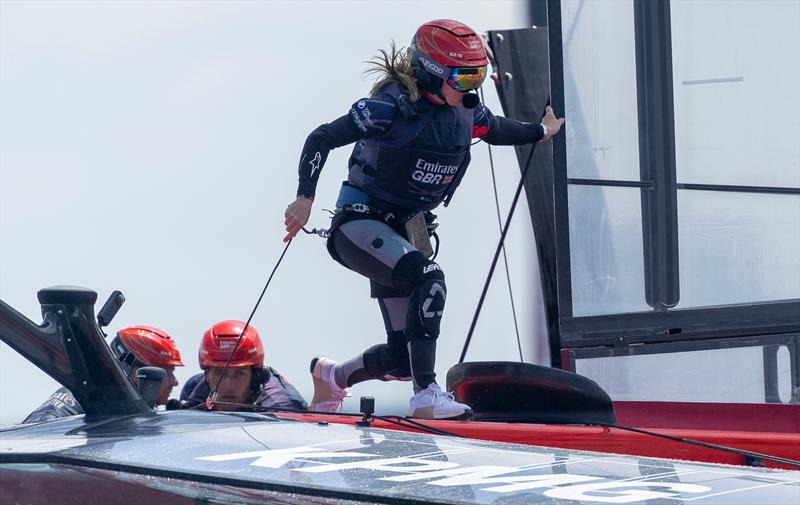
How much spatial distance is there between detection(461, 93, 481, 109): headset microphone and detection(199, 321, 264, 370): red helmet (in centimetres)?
237

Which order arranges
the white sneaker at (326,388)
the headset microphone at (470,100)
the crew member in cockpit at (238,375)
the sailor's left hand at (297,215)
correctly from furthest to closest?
the crew member in cockpit at (238,375) < the white sneaker at (326,388) < the headset microphone at (470,100) < the sailor's left hand at (297,215)

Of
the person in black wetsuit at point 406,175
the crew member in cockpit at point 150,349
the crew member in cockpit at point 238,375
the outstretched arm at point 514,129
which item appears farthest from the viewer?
the crew member in cockpit at point 150,349

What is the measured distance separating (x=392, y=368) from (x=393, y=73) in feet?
3.59

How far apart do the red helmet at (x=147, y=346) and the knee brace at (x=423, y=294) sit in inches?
104

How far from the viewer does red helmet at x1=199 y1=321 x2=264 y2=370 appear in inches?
269

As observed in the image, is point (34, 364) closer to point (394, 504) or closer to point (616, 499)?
point (394, 504)

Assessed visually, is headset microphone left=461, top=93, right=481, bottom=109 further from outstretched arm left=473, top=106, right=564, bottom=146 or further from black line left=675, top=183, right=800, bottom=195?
black line left=675, top=183, right=800, bottom=195

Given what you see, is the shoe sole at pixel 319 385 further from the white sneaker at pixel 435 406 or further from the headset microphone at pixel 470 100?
the headset microphone at pixel 470 100

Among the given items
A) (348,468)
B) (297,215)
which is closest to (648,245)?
(297,215)

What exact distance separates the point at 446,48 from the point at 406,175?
46 centimetres

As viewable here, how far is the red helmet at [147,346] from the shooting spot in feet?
22.8

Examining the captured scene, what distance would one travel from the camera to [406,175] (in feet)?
15.6

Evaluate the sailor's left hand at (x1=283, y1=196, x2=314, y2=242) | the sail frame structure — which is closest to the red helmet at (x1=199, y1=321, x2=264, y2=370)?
the sail frame structure

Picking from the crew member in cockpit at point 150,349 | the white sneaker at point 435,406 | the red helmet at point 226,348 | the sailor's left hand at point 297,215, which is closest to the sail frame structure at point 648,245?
the white sneaker at point 435,406
